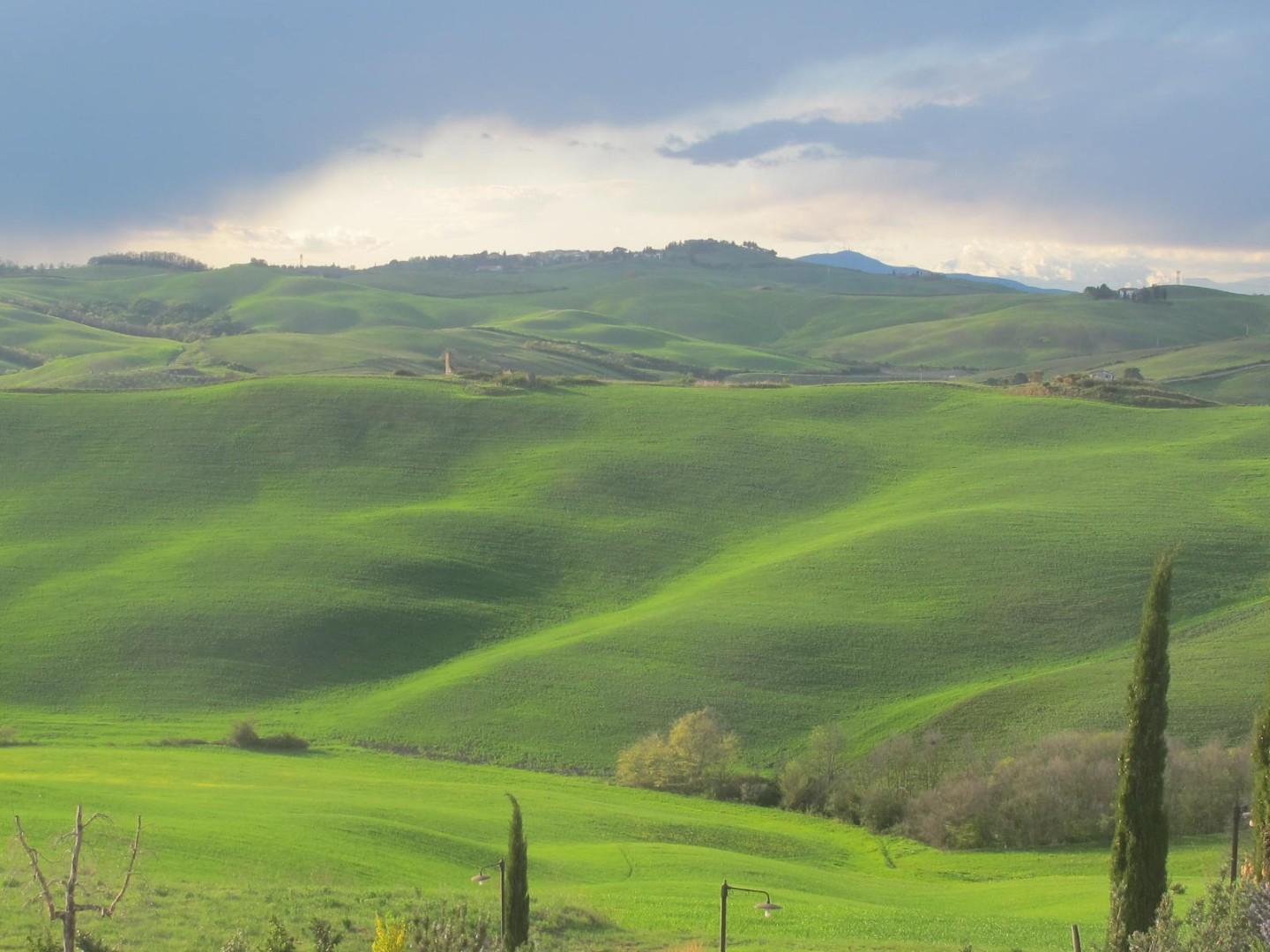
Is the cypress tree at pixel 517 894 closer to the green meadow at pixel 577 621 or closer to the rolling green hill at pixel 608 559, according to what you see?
the green meadow at pixel 577 621

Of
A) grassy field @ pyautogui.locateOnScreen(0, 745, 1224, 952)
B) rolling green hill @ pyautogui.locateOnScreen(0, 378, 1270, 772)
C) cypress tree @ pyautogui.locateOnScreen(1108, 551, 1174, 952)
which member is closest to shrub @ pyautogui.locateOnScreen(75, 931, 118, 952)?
grassy field @ pyautogui.locateOnScreen(0, 745, 1224, 952)

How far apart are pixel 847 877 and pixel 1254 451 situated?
6143 centimetres

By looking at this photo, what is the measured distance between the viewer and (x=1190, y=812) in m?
45.9

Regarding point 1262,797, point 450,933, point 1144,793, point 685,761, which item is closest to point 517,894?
point 450,933

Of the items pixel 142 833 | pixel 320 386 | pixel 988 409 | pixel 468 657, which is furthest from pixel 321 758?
pixel 988 409

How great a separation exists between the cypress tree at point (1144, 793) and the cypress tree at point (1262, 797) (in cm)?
126

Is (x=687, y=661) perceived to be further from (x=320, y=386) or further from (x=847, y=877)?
(x=320, y=386)

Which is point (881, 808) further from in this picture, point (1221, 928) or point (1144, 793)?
point (1221, 928)

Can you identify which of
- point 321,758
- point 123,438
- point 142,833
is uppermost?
point 123,438

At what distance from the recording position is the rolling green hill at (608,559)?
59250 mm

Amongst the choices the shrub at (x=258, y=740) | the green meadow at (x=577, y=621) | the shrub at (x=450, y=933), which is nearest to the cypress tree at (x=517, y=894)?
the shrub at (x=450, y=933)

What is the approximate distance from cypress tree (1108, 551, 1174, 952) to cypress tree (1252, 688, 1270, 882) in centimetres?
126

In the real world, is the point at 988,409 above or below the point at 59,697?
above

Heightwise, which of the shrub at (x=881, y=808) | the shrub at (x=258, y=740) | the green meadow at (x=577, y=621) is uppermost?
the green meadow at (x=577, y=621)
